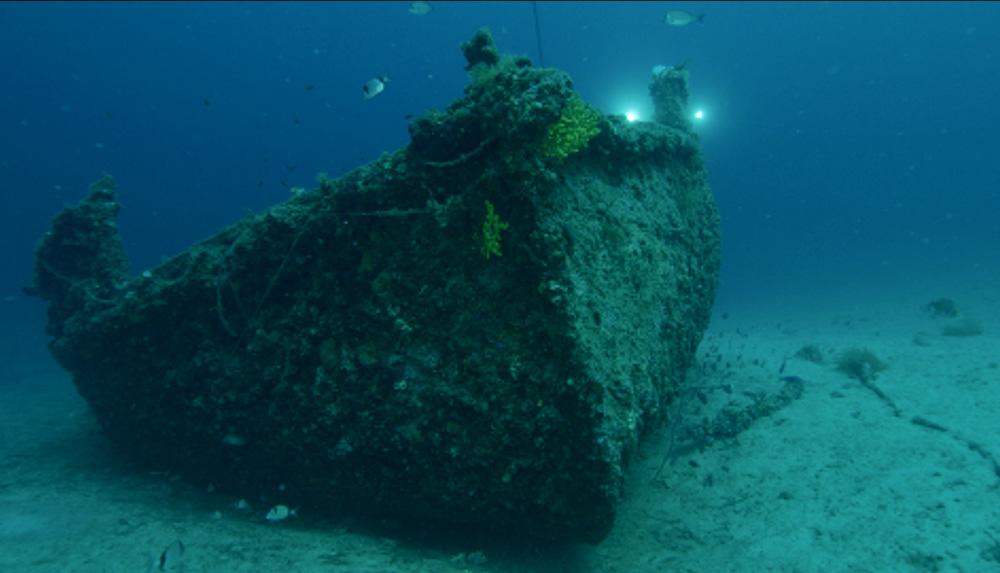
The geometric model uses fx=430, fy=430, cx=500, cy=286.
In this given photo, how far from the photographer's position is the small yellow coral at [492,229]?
3479mm

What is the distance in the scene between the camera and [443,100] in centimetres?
16162

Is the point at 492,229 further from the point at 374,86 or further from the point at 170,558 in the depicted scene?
the point at 374,86

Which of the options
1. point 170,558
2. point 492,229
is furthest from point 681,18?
point 170,558

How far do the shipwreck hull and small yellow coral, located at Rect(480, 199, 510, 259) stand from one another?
0.05ft

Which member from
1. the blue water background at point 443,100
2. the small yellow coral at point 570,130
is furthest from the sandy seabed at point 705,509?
the blue water background at point 443,100

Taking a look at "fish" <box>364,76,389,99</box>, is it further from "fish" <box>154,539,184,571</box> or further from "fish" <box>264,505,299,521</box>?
"fish" <box>154,539,184,571</box>

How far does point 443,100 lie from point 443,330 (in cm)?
17402

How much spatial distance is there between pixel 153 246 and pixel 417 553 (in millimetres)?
137339

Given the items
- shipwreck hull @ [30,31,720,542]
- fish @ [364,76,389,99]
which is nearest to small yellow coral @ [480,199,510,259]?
shipwreck hull @ [30,31,720,542]

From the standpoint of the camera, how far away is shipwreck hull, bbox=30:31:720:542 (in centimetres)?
352

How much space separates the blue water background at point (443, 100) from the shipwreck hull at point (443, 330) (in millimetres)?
79907

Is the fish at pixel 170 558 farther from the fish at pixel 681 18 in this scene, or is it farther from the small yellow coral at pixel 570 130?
the fish at pixel 681 18

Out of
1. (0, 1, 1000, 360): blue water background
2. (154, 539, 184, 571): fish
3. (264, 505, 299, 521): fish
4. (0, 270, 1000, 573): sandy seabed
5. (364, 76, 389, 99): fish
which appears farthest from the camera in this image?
(0, 1, 1000, 360): blue water background

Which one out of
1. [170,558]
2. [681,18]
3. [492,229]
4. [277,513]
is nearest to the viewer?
[170,558]
